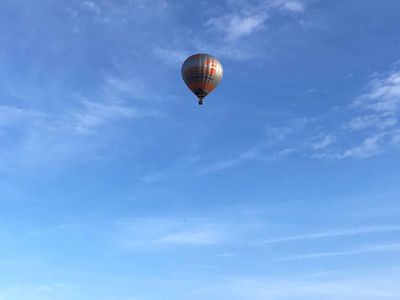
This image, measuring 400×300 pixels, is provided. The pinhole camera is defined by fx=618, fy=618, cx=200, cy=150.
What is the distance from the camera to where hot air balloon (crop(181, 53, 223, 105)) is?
119250 mm

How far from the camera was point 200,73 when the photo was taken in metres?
119

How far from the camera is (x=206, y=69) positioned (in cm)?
11925

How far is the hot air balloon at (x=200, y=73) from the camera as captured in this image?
119250mm

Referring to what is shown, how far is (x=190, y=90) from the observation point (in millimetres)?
121062

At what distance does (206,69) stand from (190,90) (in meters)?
5.30
